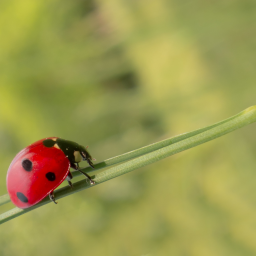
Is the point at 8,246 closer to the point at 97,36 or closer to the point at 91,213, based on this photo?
the point at 91,213

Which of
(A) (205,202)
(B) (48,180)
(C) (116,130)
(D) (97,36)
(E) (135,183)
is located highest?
(D) (97,36)

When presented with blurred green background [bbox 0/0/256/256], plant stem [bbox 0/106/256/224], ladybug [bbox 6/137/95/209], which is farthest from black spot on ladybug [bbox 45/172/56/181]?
blurred green background [bbox 0/0/256/256]

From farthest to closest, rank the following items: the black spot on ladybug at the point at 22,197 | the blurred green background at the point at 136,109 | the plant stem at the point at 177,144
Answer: the blurred green background at the point at 136,109 < the black spot on ladybug at the point at 22,197 < the plant stem at the point at 177,144

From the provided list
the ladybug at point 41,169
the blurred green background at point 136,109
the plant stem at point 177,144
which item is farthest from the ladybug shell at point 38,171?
the blurred green background at point 136,109

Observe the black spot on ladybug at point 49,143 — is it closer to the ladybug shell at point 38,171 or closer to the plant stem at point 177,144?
the ladybug shell at point 38,171

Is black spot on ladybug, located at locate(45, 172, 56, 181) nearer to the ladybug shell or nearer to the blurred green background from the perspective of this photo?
the ladybug shell

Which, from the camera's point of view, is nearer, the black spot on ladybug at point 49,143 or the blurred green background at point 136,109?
the black spot on ladybug at point 49,143

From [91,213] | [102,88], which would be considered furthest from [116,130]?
[91,213]

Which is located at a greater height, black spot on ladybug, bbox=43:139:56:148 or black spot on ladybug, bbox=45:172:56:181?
black spot on ladybug, bbox=43:139:56:148

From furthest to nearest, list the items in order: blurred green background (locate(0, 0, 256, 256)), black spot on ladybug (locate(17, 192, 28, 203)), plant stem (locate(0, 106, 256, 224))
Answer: blurred green background (locate(0, 0, 256, 256)) < black spot on ladybug (locate(17, 192, 28, 203)) < plant stem (locate(0, 106, 256, 224))
